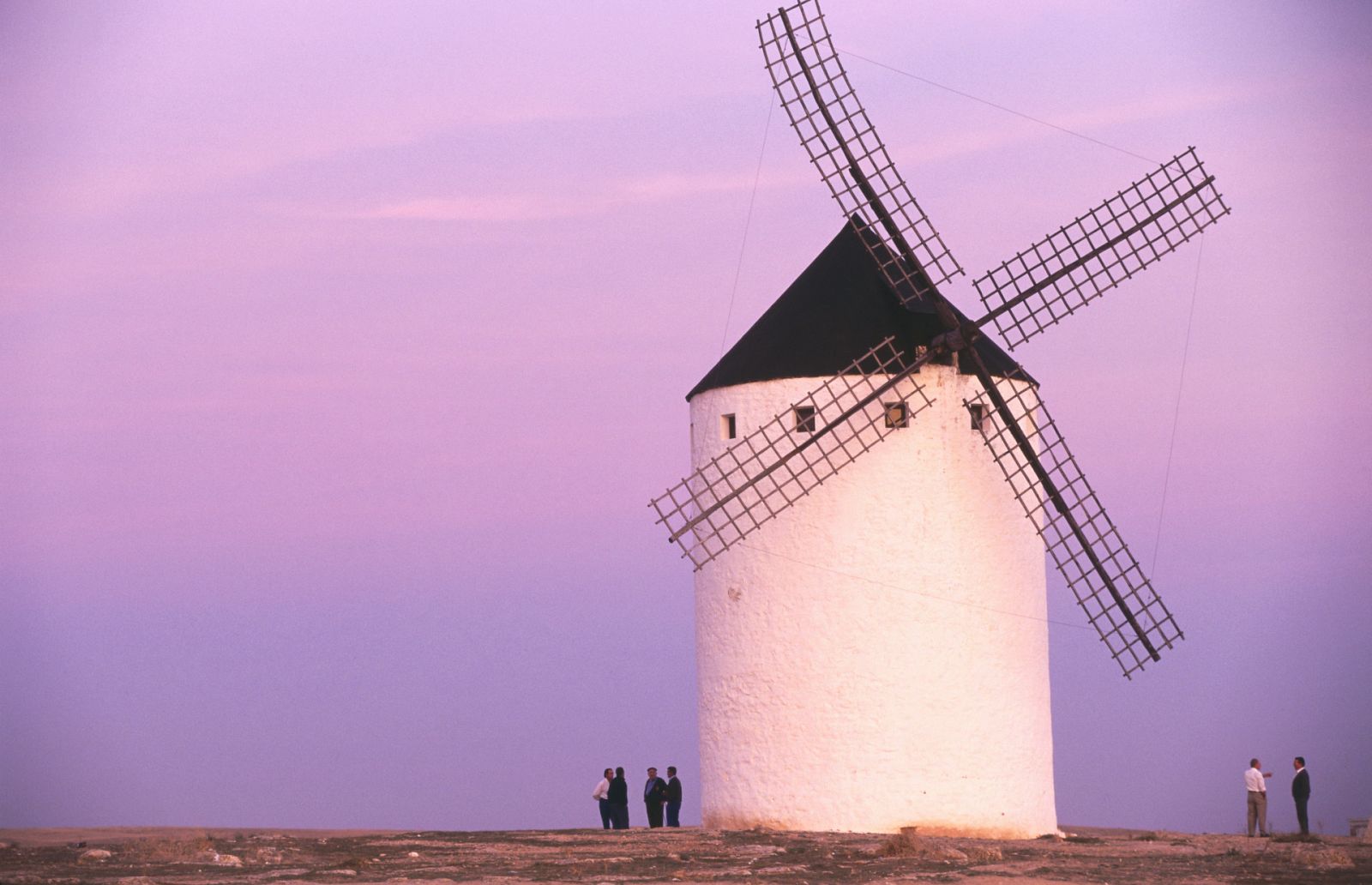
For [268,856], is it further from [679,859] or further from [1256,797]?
[1256,797]

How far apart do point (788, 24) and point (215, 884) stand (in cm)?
1192

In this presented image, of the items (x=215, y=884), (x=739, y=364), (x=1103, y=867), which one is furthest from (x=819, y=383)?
(x=215, y=884)

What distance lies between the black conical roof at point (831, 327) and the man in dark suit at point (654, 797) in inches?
204

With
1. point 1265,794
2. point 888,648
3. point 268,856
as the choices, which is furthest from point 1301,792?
point 268,856

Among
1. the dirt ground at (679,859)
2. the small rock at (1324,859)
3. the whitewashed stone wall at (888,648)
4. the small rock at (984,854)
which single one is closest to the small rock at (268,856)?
the dirt ground at (679,859)

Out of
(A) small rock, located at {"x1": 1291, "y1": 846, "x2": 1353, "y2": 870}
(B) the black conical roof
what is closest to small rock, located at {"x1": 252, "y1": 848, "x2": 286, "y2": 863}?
(B) the black conical roof

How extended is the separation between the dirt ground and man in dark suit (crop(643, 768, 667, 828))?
229 centimetres

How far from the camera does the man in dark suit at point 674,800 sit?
76.1 ft

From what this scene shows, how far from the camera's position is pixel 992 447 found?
20.2m

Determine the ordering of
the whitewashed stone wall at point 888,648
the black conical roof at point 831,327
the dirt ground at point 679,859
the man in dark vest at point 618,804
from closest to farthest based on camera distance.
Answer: the dirt ground at point 679,859 < the whitewashed stone wall at point 888,648 < the black conical roof at point 831,327 < the man in dark vest at point 618,804

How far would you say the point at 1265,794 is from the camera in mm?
22016

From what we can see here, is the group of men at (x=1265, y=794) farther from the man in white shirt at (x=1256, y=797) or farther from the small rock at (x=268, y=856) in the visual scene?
the small rock at (x=268, y=856)

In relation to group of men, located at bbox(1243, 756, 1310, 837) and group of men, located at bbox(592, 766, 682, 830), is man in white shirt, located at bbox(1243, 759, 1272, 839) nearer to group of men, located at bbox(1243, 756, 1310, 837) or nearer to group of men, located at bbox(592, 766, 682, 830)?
group of men, located at bbox(1243, 756, 1310, 837)

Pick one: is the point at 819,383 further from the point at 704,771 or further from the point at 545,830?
the point at 545,830
